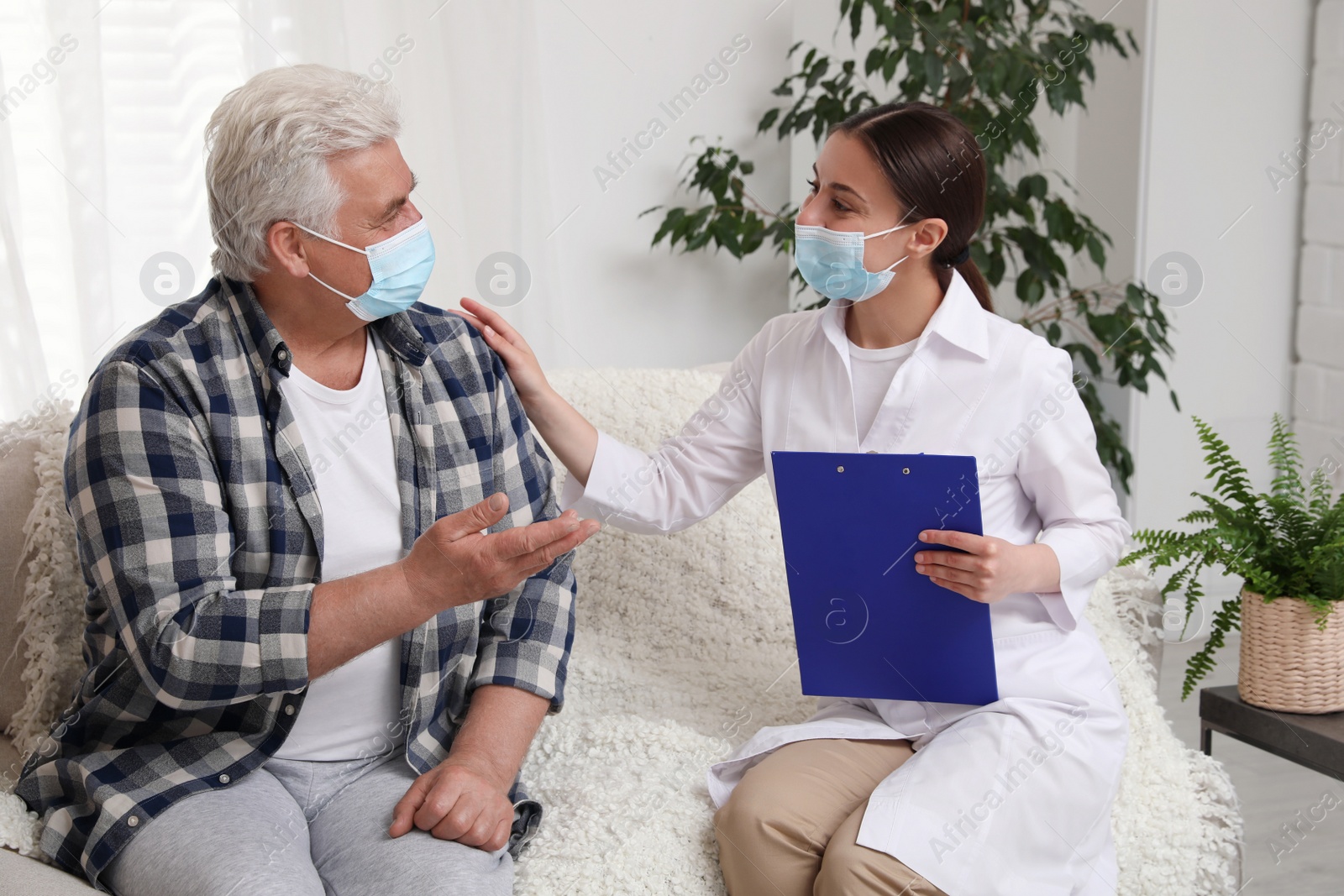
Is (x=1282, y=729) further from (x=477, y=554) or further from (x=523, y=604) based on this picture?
(x=477, y=554)

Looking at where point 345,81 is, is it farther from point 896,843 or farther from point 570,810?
point 896,843

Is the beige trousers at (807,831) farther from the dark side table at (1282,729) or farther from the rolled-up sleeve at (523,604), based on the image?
the dark side table at (1282,729)

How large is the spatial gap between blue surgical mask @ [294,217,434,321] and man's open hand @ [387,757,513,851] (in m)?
0.52

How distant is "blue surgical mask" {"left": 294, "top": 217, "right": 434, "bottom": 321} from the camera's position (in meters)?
1.28

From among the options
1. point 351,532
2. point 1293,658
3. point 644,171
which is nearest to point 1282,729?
point 1293,658

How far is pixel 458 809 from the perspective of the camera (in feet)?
3.93

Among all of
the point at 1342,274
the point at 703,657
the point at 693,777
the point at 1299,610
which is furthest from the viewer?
the point at 1342,274

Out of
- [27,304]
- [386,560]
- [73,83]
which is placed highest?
[73,83]

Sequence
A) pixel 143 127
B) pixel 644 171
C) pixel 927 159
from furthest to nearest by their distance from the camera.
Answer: pixel 644 171
pixel 143 127
pixel 927 159

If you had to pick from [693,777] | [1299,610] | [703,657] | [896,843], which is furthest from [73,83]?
[1299,610]

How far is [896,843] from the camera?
1196 mm

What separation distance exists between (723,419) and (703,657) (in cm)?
37

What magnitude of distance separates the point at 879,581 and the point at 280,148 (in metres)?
0.81

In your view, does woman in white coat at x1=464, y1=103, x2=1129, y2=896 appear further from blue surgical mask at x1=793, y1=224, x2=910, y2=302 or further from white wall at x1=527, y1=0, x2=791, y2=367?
white wall at x1=527, y1=0, x2=791, y2=367
